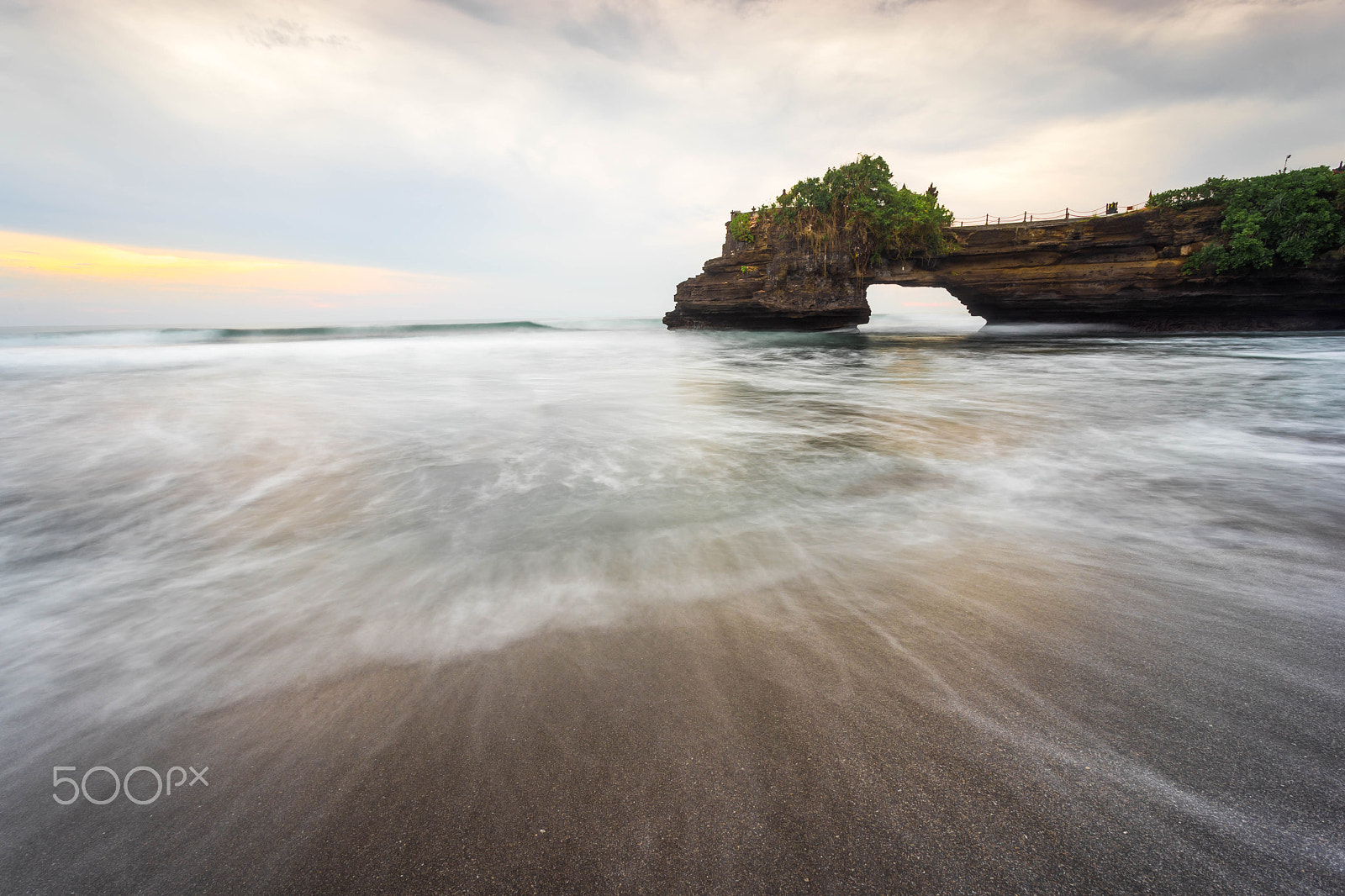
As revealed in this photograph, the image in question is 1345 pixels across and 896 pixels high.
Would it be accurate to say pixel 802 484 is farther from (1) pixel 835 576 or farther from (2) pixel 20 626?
(2) pixel 20 626

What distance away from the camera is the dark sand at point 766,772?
4.23 ft

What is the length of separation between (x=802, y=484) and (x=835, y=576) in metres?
1.82

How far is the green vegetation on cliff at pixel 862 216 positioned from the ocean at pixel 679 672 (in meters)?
24.7

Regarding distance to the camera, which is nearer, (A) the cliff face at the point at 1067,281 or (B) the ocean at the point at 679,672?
(B) the ocean at the point at 679,672

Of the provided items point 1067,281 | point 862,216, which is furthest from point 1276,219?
point 862,216

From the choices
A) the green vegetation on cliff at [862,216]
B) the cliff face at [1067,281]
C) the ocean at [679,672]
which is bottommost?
the ocean at [679,672]

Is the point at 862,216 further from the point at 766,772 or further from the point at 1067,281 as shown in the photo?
the point at 766,772

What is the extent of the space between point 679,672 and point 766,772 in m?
0.59

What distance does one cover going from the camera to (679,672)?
2090mm

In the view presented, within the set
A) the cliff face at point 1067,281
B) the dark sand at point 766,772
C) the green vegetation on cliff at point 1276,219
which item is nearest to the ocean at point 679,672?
the dark sand at point 766,772

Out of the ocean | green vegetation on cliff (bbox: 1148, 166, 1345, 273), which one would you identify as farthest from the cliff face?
the ocean

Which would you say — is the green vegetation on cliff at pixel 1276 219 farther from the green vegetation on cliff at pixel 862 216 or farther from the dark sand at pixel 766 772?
the dark sand at pixel 766 772

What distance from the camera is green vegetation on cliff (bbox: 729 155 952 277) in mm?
26531

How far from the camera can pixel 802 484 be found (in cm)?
464
